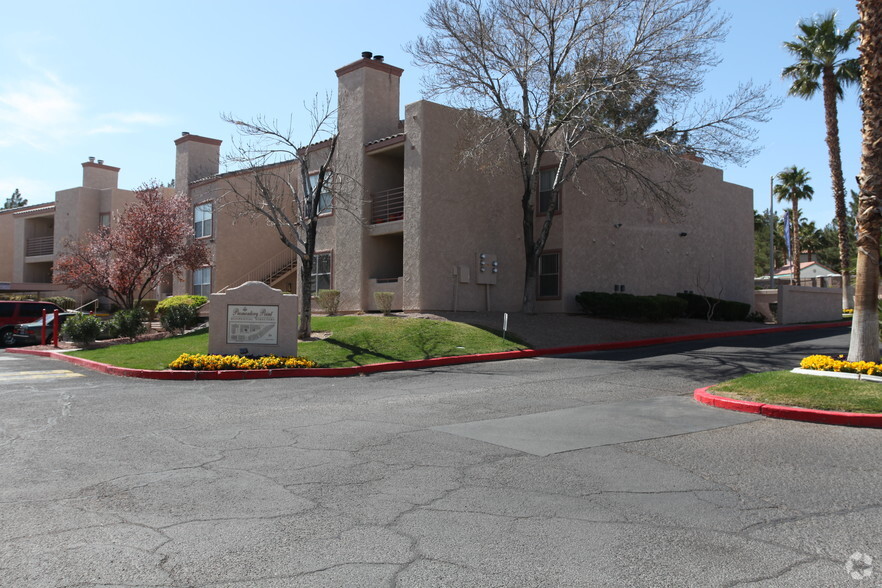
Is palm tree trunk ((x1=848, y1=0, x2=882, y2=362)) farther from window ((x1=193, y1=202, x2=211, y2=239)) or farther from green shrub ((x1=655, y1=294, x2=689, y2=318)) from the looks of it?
window ((x1=193, y1=202, x2=211, y2=239))

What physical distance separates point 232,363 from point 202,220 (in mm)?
18207

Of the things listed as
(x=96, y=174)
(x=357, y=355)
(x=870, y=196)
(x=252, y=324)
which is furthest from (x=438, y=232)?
(x=96, y=174)

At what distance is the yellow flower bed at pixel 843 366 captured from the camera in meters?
11.4

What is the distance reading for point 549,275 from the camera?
2605 cm

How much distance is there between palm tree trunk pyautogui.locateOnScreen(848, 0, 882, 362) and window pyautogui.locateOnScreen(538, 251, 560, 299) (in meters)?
13.8

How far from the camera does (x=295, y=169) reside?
29.3m

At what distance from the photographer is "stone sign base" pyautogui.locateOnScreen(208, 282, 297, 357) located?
1691cm

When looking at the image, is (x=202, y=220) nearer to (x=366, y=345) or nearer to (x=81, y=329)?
(x=81, y=329)

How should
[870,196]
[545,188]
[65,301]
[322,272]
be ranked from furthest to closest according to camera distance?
1. [65,301]
2. [322,272]
3. [545,188]
4. [870,196]

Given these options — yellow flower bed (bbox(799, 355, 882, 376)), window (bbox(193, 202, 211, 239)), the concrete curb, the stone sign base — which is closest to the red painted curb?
yellow flower bed (bbox(799, 355, 882, 376))

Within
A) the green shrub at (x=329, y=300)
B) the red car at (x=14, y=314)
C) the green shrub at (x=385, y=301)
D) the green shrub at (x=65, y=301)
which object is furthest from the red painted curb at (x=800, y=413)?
the green shrub at (x=65, y=301)

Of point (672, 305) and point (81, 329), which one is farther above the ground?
point (672, 305)

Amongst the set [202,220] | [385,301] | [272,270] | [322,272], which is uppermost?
[202,220]

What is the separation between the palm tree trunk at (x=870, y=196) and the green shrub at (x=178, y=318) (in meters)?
19.1
